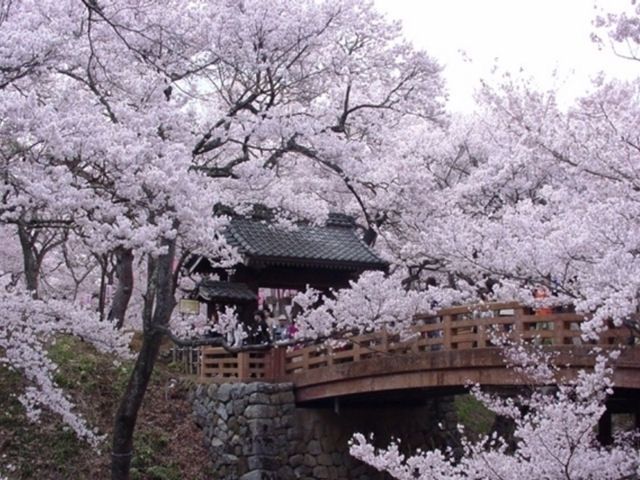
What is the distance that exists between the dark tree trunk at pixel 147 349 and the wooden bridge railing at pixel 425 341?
8.39ft

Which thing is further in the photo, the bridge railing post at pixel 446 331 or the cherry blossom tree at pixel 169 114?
the bridge railing post at pixel 446 331

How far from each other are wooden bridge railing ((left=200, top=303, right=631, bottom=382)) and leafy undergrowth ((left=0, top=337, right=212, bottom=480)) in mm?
1031

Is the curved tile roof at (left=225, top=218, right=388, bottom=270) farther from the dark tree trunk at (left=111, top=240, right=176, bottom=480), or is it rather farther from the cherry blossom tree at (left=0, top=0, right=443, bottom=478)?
the dark tree trunk at (left=111, top=240, right=176, bottom=480)

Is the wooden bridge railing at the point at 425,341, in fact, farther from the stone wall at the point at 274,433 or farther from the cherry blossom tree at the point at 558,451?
the cherry blossom tree at the point at 558,451

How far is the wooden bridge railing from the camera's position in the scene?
10219mm

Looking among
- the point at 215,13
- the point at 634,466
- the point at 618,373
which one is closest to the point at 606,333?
the point at 618,373

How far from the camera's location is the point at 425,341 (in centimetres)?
1238

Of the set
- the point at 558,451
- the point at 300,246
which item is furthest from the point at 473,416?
the point at 558,451

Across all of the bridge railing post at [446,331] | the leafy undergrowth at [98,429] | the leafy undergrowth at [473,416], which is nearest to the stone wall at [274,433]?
Result: the leafy undergrowth at [98,429]

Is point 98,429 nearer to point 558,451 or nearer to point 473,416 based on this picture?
point 473,416

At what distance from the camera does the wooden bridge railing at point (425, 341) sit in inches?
402

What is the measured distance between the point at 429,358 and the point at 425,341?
35cm

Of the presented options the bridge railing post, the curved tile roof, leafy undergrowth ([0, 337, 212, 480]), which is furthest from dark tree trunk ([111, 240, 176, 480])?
the bridge railing post

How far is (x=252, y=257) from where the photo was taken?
14703 millimetres
